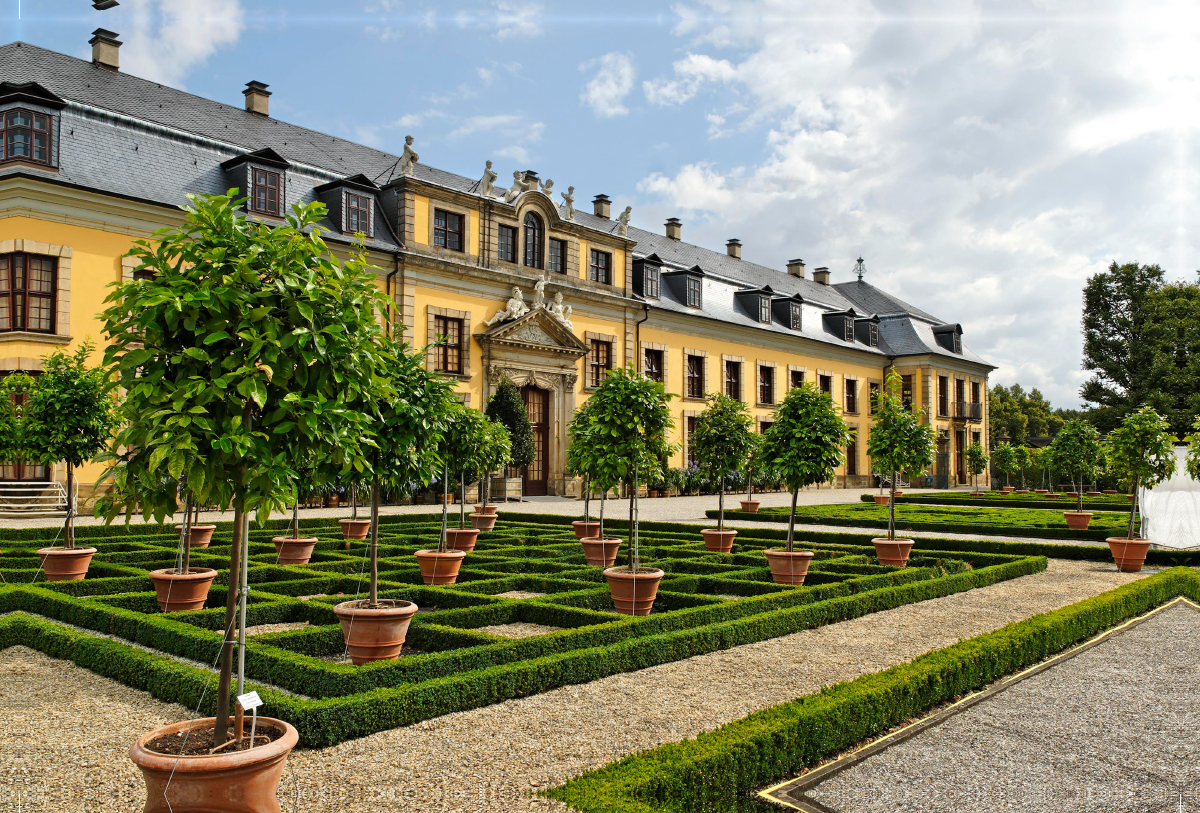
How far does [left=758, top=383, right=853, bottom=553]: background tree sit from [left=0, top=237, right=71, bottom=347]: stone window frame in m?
16.4

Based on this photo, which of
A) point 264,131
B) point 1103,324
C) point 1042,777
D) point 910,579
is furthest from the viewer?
point 1103,324

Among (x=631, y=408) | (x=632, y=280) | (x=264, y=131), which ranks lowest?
(x=631, y=408)

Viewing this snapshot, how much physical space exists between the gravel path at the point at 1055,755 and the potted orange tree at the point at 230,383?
3097mm

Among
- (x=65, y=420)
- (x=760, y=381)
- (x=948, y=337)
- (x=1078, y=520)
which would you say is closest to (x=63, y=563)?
(x=65, y=420)

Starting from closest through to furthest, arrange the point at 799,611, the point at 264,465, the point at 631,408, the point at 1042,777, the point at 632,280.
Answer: the point at 264,465, the point at 1042,777, the point at 799,611, the point at 631,408, the point at 632,280

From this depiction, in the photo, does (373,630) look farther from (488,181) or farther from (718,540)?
(488,181)

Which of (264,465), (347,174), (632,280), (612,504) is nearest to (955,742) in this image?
(264,465)

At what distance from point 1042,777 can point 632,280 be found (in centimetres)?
3089

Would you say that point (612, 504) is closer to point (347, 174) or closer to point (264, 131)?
point (347, 174)

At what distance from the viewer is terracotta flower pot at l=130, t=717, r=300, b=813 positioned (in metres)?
3.64

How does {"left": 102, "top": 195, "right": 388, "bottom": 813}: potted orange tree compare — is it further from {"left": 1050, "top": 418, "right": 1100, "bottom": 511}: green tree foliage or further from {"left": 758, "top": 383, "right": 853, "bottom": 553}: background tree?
{"left": 1050, "top": 418, "right": 1100, "bottom": 511}: green tree foliage

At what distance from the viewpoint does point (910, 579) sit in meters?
11.8

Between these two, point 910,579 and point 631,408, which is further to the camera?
point 910,579

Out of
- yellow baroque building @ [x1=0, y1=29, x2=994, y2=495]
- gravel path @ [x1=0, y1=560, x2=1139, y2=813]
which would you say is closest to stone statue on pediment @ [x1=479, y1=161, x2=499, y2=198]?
yellow baroque building @ [x1=0, y1=29, x2=994, y2=495]
